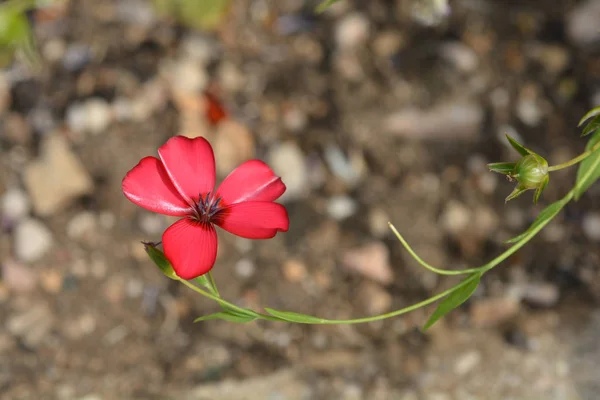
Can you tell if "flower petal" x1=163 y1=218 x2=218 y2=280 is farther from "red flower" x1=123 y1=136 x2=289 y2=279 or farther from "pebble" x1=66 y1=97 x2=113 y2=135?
"pebble" x1=66 y1=97 x2=113 y2=135

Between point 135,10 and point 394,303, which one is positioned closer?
point 394,303

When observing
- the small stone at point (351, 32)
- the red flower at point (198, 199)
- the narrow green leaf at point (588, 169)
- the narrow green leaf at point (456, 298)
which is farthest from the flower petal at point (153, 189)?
the small stone at point (351, 32)

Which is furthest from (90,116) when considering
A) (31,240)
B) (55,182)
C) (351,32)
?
(351,32)

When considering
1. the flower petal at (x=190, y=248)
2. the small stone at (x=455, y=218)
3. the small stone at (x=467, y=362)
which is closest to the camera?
the flower petal at (x=190, y=248)

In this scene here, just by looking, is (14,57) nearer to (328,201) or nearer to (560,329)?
(328,201)

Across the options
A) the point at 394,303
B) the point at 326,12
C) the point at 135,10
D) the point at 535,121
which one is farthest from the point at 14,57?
the point at 535,121

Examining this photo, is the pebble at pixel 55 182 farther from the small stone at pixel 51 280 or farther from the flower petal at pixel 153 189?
the flower petal at pixel 153 189

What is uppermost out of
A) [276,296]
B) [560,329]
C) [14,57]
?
[14,57]
